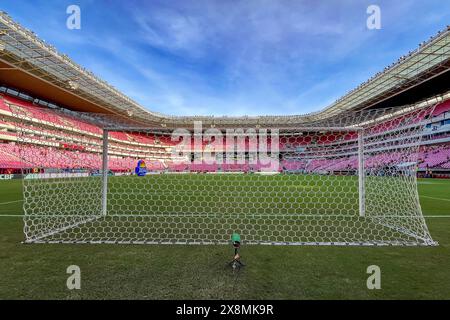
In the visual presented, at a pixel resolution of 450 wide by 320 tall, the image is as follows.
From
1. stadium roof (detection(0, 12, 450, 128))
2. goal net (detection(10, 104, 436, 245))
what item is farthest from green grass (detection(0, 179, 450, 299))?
stadium roof (detection(0, 12, 450, 128))

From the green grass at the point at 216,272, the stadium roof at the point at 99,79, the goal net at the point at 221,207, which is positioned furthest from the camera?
the stadium roof at the point at 99,79

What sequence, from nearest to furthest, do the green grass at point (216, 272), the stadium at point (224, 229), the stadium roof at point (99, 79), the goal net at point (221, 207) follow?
the green grass at point (216, 272), the stadium at point (224, 229), the goal net at point (221, 207), the stadium roof at point (99, 79)

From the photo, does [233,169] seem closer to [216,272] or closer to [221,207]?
[221,207]

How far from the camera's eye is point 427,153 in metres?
29.0

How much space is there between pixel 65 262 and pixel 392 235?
4.45m

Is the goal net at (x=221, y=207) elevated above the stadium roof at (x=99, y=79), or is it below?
below

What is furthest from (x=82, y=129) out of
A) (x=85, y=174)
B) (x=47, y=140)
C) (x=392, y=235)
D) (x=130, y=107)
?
(x=130, y=107)

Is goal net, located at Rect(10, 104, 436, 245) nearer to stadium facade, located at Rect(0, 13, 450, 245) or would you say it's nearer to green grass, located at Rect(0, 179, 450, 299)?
stadium facade, located at Rect(0, 13, 450, 245)

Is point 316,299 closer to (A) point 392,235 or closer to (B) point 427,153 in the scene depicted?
(A) point 392,235

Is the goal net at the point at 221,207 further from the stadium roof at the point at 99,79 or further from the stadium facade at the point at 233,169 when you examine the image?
the stadium roof at the point at 99,79

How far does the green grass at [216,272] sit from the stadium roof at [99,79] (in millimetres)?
9179

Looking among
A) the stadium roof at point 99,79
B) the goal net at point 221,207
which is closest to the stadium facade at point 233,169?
the goal net at point 221,207

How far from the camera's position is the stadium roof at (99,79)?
1636 centimetres

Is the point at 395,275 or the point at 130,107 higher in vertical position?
the point at 130,107
